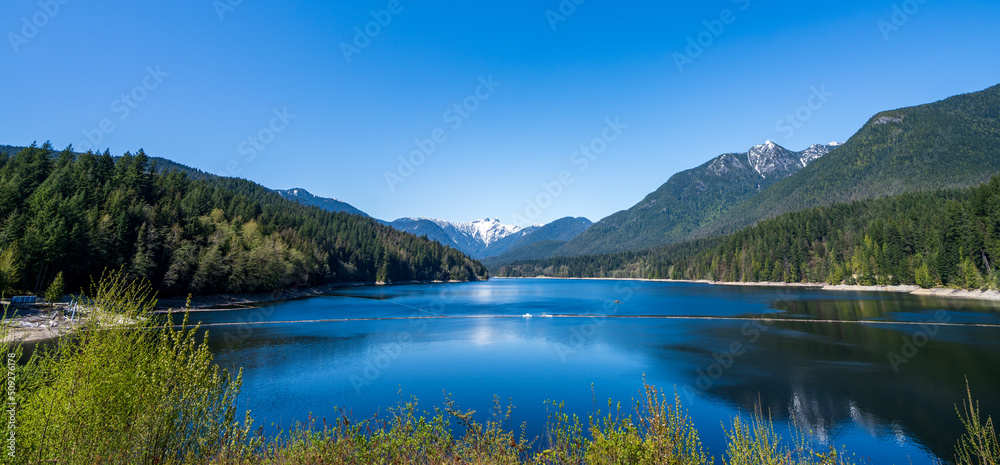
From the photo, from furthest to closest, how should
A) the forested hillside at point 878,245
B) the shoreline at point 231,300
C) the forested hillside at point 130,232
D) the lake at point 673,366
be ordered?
the forested hillside at point 878,245 < the shoreline at point 231,300 < the forested hillside at point 130,232 < the lake at point 673,366

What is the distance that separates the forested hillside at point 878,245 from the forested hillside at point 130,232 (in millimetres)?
116184

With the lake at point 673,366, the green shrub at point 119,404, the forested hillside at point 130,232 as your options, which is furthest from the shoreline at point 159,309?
the lake at point 673,366

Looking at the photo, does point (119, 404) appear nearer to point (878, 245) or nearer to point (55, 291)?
point (55, 291)

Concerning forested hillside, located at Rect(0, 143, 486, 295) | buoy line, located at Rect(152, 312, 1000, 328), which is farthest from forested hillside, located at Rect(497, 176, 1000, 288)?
forested hillside, located at Rect(0, 143, 486, 295)

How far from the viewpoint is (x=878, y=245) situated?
94375mm

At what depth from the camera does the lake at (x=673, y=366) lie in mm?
18688

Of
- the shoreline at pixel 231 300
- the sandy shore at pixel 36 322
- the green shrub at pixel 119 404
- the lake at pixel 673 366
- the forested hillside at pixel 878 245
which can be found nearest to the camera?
the green shrub at pixel 119 404

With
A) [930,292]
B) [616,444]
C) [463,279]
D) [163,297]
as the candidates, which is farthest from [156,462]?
[463,279]

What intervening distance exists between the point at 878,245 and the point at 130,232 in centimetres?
13932

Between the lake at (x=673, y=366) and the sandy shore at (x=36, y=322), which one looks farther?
the sandy shore at (x=36, y=322)

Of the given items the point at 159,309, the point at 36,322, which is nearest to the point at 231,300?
the point at 159,309

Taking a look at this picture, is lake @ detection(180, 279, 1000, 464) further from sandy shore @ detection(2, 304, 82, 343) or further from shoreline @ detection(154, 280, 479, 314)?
sandy shore @ detection(2, 304, 82, 343)

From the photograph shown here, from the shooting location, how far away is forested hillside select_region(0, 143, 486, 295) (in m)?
44.2

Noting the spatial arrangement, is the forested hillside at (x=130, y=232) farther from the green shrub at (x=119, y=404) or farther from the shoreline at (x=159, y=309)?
the green shrub at (x=119, y=404)
